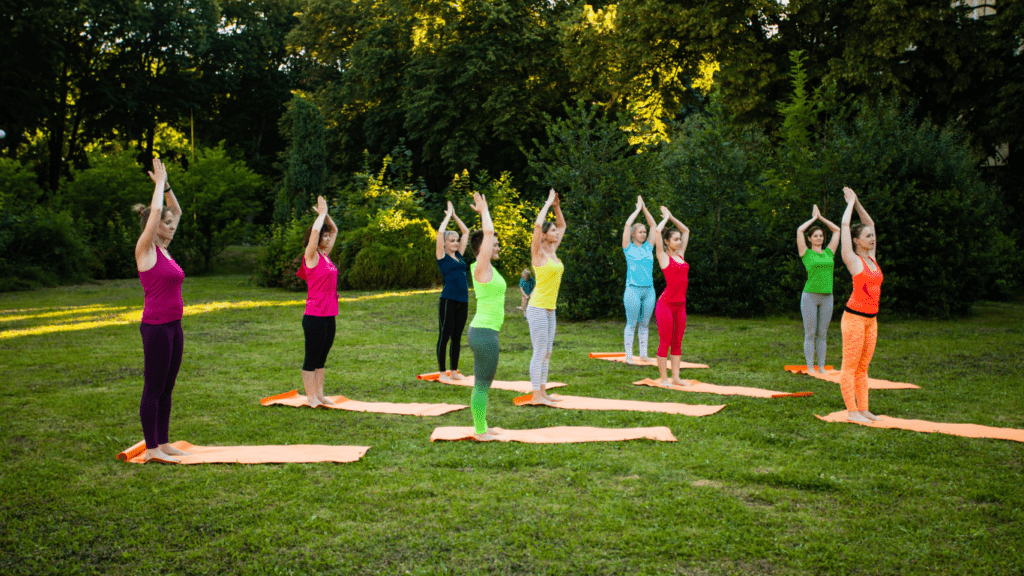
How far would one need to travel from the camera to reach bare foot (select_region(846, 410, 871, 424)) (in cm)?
675

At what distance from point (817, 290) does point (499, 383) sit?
169 inches

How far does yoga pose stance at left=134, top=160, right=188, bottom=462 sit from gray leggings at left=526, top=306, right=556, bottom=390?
11.0ft

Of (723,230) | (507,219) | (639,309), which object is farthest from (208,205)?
(639,309)

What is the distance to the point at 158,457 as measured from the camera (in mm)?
5488

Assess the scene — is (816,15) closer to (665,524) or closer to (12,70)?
(665,524)

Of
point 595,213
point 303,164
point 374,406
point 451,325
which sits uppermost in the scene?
point 303,164

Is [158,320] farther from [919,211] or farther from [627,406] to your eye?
[919,211]

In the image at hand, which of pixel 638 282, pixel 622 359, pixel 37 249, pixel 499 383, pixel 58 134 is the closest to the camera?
pixel 499 383

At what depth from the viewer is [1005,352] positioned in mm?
11133

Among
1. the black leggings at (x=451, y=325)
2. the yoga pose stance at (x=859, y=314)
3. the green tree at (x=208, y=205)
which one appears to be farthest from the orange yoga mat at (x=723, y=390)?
the green tree at (x=208, y=205)

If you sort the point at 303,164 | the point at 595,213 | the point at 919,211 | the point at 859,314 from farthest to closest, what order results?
the point at 303,164 < the point at 595,213 < the point at 919,211 < the point at 859,314

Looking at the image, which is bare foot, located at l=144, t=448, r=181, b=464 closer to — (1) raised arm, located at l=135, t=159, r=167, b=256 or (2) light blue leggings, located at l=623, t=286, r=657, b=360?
(1) raised arm, located at l=135, t=159, r=167, b=256

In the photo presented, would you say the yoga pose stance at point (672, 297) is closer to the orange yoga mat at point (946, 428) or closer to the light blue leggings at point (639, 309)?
the light blue leggings at point (639, 309)

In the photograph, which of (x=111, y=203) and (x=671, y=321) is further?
(x=111, y=203)
